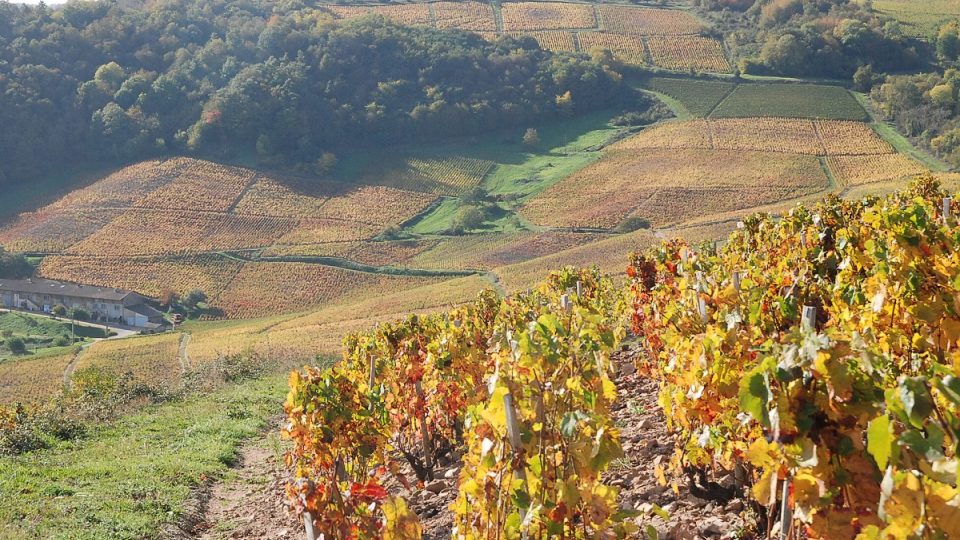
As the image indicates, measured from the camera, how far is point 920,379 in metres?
2.39

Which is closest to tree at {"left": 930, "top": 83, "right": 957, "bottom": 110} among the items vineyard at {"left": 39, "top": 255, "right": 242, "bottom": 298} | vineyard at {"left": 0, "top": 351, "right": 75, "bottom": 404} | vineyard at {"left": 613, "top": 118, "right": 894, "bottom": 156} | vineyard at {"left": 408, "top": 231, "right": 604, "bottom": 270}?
vineyard at {"left": 613, "top": 118, "right": 894, "bottom": 156}

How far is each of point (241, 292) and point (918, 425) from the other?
4911 cm

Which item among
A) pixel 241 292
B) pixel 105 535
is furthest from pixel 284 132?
pixel 105 535

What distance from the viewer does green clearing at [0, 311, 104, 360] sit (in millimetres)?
41031

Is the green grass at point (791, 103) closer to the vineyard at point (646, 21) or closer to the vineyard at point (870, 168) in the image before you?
the vineyard at point (870, 168)

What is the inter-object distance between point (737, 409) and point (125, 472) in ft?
28.5

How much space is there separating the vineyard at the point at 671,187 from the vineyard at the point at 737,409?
43511 mm

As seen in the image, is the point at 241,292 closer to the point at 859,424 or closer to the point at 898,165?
the point at 898,165

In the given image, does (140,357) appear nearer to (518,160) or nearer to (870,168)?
(518,160)

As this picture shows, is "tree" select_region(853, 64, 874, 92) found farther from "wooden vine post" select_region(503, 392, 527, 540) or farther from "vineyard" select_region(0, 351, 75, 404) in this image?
"wooden vine post" select_region(503, 392, 527, 540)

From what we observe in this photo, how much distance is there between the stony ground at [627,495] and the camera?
5805 mm

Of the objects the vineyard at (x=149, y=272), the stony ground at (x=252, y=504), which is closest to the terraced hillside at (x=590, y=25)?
the vineyard at (x=149, y=272)

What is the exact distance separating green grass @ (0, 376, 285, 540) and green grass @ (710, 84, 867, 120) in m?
60.1

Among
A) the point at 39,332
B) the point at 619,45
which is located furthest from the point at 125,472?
the point at 619,45
